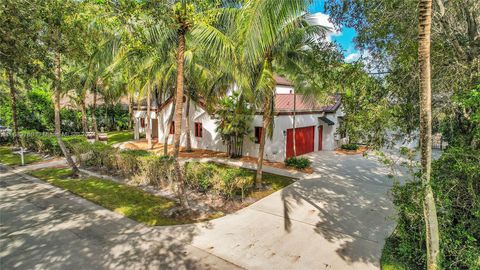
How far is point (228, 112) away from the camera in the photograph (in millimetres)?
16969

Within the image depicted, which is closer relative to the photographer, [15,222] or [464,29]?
[464,29]

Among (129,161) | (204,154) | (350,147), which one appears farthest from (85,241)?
(350,147)

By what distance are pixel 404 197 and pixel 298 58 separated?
263 inches

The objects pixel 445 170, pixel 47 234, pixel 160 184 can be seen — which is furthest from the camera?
pixel 160 184

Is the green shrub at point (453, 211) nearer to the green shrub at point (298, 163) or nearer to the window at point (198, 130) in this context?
the green shrub at point (298, 163)

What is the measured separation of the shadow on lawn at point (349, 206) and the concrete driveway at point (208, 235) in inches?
1.3

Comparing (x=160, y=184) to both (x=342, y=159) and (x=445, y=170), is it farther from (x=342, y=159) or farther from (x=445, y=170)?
(x=342, y=159)

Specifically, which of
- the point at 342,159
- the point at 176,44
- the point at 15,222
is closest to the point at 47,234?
the point at 15,222

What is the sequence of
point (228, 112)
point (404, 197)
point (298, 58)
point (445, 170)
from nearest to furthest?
point (445, 170) < point (404, 197) < point (298, 58) < point (228, 112)

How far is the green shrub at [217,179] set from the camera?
390 inches

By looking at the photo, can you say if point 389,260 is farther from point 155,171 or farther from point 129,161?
point 129,161

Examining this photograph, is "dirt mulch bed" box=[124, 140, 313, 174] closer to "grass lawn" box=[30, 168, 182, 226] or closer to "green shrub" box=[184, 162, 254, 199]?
"green shrub" box=[184, 162, 254, 199]

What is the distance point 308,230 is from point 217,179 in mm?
3852

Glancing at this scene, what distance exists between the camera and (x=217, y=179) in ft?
32.8
